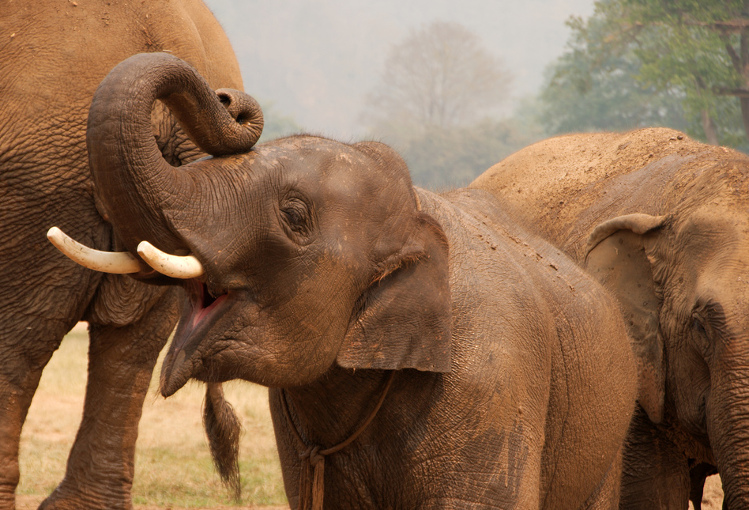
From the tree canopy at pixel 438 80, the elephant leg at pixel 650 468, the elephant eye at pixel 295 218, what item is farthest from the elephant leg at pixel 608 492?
the tree canopy at pixel 438 80

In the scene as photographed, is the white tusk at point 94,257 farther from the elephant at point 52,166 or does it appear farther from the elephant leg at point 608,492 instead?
the elephant leg at point 608,492

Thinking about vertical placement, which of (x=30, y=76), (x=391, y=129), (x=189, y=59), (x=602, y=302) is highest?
(x=391, y=129)

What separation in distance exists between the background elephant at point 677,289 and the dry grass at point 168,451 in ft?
6.02

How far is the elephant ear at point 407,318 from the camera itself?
232 cm

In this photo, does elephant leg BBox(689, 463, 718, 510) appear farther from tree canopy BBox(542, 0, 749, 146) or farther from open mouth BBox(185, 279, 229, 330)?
tree canopy BBox(542, 0, 749, 146)

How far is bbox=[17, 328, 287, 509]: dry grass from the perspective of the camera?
5.66 meters

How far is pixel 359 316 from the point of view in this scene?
233 cm

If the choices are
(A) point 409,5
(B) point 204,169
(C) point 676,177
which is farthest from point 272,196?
(A) point 409,5

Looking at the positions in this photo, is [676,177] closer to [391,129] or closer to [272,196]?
[272,196]

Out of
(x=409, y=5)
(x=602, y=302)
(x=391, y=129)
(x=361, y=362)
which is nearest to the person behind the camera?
(x=361, y=362)

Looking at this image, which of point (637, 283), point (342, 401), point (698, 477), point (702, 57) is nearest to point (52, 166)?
point (342, 401)

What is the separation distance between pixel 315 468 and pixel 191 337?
659mm

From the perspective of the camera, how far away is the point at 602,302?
3285 mm

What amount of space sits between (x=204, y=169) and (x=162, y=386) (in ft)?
1.56
